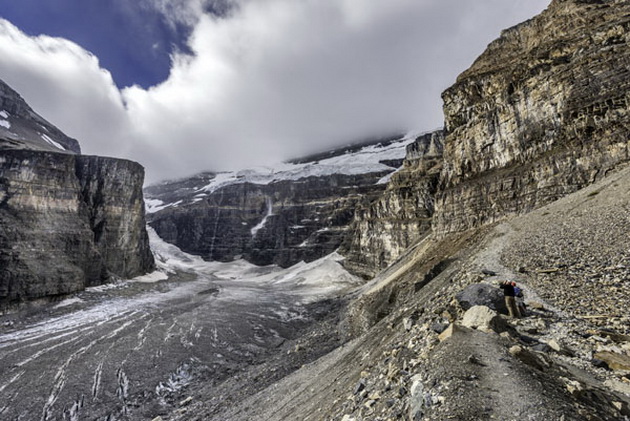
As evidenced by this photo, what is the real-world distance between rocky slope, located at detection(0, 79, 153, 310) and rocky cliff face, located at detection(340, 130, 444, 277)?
46.9m

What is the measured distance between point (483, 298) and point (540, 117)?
79.7 feet

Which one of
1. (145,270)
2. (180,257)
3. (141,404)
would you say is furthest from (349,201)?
(141,404)

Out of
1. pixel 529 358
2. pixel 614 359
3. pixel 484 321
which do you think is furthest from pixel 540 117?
pixel 529 358

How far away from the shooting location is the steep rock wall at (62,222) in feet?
117

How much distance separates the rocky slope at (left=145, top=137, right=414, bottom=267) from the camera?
99.0m

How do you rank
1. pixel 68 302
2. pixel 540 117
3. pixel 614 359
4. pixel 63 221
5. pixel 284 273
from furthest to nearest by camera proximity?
1. pixel 284 273
2. pixel 63 221
3. pixel 68 302
4. pixel 540 117
5. pixel 614 359

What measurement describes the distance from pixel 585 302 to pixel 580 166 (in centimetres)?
1914

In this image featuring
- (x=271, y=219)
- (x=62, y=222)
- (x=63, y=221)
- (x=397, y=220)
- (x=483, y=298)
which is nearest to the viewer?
(x=483, y=298)

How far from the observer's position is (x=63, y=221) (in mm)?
42906

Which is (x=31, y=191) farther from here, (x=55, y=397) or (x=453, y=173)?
(x=453, y=173)

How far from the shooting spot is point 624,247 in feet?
29.7

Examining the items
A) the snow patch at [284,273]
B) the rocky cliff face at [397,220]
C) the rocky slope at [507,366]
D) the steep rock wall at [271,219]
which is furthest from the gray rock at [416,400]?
the steep rock wall at [271,219]

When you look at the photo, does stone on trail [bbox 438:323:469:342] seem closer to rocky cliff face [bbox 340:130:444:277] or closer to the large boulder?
the large boulder

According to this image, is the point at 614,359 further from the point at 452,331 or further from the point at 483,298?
the point at 483,298
